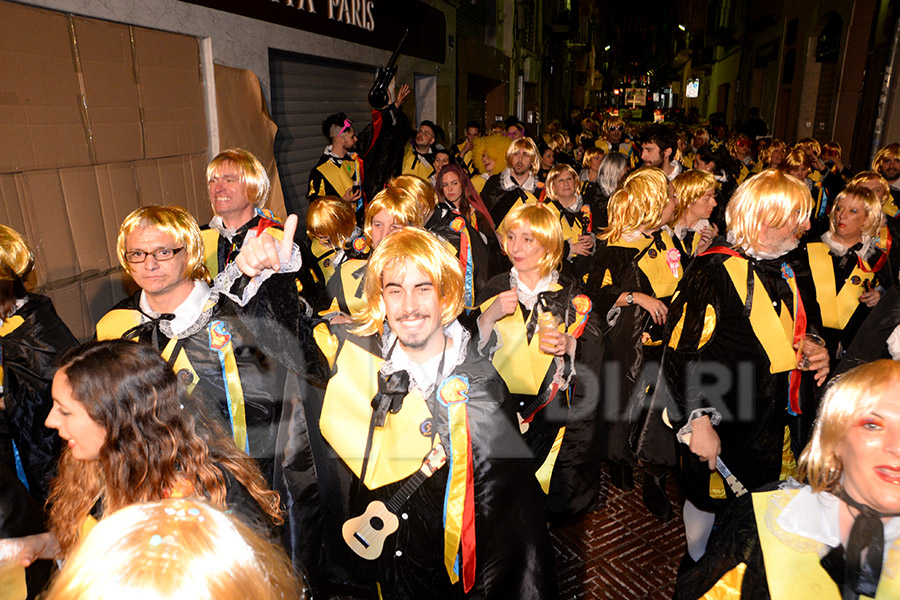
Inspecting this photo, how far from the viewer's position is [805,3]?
18797 mm

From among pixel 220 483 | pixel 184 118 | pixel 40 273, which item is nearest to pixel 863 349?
pixel 220 483

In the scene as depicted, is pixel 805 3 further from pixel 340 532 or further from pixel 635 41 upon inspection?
pixel 635 41

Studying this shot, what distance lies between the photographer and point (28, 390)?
9.63 ft

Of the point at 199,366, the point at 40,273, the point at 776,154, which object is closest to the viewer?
the point at 199,366

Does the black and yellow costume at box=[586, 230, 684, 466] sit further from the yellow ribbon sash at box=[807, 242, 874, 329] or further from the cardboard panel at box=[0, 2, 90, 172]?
the cardboard panel at box=[0, 2, 90, 172]

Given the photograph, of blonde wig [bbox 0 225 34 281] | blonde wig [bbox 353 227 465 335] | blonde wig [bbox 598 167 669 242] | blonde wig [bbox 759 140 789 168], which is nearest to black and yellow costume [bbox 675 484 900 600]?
blonde wig [bbox 353 227 465 335]

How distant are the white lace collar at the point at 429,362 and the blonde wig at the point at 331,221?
2.17 metres

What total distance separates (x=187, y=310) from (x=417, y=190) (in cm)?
219

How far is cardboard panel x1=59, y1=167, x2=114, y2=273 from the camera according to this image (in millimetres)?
4340

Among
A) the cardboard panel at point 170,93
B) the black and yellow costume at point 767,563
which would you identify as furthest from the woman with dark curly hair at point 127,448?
the cardboard panel at point 170,93

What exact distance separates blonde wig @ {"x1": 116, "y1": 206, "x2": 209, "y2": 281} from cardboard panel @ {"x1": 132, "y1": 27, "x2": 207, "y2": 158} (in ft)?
9.05

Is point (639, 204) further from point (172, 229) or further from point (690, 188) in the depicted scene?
point (172, 229)

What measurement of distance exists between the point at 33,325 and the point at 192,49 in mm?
3720

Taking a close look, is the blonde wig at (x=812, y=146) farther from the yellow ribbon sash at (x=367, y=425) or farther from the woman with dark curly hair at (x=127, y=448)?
the woman with dark curly hair at (x=127, y=448)
